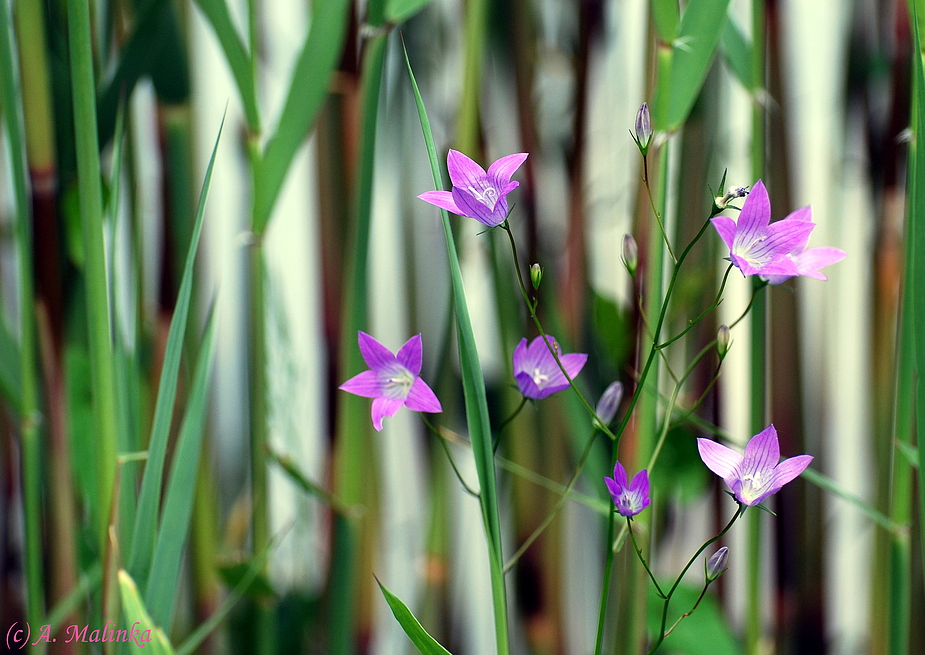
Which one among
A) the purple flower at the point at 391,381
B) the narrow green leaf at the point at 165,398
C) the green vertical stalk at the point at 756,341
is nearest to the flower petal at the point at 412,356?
the purple flower at the point at 391,381

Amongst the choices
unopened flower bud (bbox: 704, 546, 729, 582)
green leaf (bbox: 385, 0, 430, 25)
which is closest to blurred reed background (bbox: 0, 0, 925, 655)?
green leaf (bbox: 385, 0, 430, 25)

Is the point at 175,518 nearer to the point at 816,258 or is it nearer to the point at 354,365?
the point at 354,365

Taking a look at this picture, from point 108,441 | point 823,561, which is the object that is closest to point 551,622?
point 823,561

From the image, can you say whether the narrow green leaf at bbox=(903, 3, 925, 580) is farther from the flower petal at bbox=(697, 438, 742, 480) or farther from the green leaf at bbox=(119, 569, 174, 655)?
the green leaf at bbox=(119, 569, 174, 655)

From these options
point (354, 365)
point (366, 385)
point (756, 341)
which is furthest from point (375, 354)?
point (756, 341)

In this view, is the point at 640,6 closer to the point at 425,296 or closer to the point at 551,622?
the point at 425,296

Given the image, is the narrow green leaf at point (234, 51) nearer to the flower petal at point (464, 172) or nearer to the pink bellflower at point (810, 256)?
the flower petal at point (464, 172)
